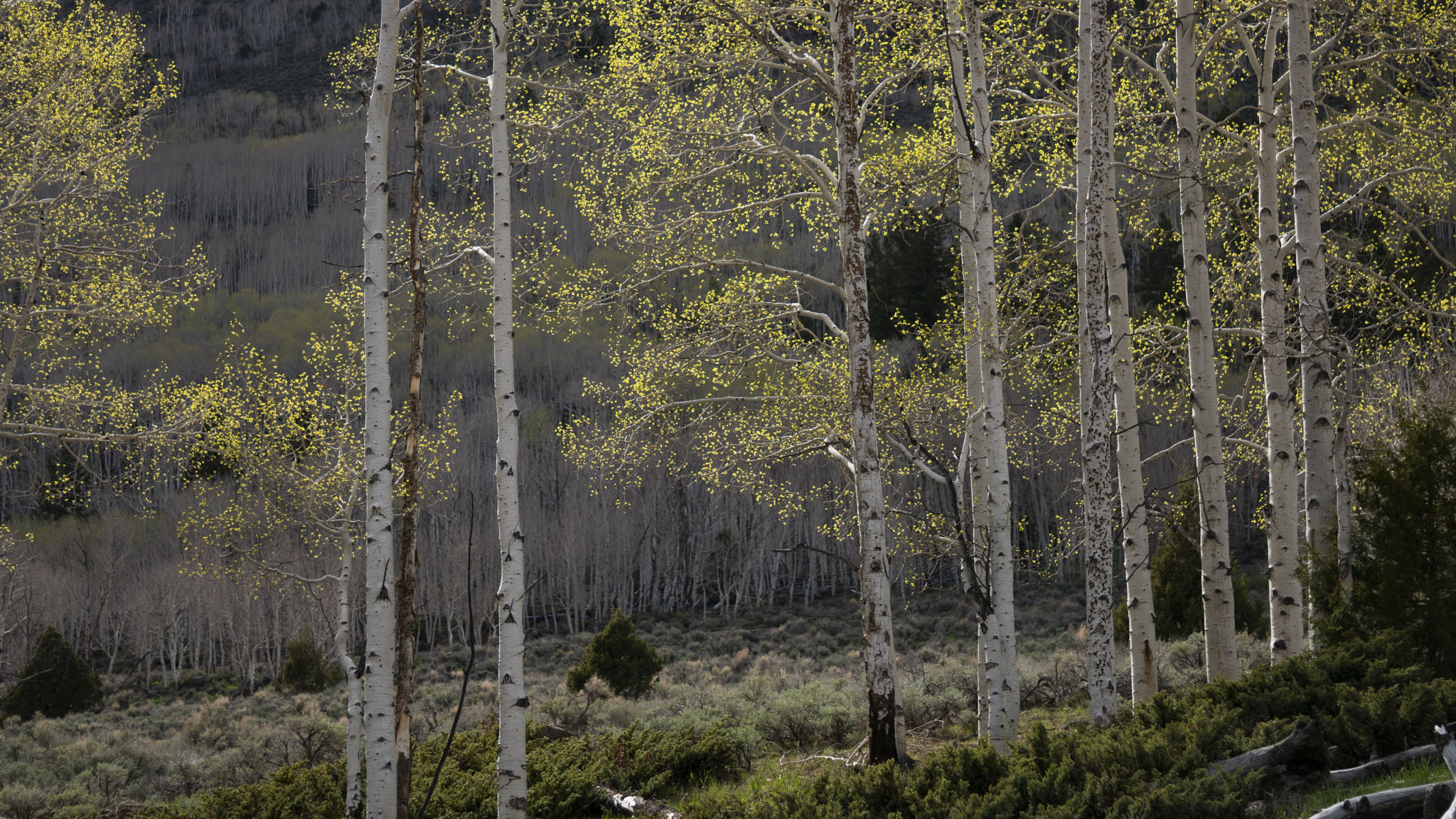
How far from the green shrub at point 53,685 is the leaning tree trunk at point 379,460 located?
22.4 m

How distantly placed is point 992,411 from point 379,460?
4.39 metres

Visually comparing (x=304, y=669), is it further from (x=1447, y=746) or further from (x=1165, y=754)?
(x=1447, y=746)

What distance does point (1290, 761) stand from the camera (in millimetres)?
4551

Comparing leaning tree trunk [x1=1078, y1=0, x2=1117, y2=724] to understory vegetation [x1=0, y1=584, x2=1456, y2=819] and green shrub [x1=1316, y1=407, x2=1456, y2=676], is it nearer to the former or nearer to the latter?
understory vegetation [x1=0, y1=584, x2=1456, y2=819]

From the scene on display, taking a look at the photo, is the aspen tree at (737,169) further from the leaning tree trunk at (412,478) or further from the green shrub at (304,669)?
the green shrub at (304,669)

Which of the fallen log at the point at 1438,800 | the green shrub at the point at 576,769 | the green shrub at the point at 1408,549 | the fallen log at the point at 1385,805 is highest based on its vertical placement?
the green shrub at the point at 1408,549

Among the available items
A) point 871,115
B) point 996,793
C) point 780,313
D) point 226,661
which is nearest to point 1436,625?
point 996,793

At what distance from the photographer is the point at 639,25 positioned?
8633 mm

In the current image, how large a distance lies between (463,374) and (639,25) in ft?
225

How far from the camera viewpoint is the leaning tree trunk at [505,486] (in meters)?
5.90

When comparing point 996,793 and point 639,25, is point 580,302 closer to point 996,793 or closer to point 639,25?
point 639,25

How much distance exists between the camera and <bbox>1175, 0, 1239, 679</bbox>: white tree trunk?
285 inches

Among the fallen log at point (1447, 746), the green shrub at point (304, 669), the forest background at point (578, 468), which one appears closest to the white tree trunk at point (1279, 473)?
the forest background at point (578, 468)

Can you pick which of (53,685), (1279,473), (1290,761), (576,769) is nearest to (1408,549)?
(1279,473)
